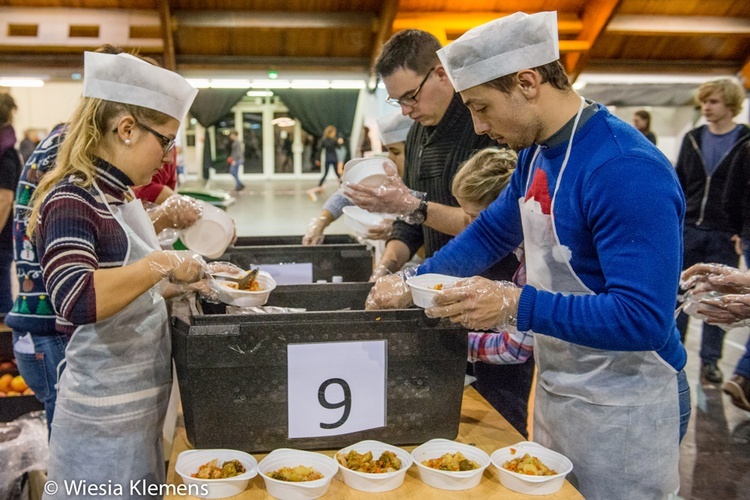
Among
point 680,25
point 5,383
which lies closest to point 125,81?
point 5,383

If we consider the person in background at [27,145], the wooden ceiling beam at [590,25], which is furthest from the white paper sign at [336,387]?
the person in background at [27,145]

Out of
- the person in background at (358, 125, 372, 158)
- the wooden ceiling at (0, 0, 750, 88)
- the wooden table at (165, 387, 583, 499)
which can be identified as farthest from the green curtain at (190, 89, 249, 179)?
the wooden table at (165, 387, 583, 499)

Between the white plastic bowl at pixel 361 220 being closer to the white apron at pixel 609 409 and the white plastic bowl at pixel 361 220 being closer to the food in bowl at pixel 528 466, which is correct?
the white apron at pixel 609 409

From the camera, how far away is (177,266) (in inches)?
58.4

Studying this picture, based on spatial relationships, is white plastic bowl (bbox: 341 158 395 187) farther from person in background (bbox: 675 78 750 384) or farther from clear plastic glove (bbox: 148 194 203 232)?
person in background (bbox: 675 78 750 384)

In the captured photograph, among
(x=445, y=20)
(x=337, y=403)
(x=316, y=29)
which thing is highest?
(x=445, y=20)

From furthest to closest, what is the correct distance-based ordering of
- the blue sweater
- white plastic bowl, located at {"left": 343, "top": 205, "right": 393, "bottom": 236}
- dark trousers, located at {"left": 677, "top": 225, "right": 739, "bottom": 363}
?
dark trousers, located at {"left": 677, "top": 225, "right": 739, "bottom": 363} → white plastic bowl, located at {"left": 343, "top": 205, "right": 393, "bottom": 236} → the blue sweater

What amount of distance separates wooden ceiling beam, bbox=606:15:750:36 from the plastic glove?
21.2 feet

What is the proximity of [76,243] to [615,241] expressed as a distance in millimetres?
1070

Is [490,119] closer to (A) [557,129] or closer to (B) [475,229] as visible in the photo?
(A) [557,129]

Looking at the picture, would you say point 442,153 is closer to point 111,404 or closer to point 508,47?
point 508,47

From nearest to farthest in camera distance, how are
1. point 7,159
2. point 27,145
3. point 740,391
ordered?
point 7,159 → point 740,391 → point 27,145

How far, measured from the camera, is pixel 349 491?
4.21 ft

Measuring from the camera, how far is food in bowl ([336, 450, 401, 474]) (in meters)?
1.30
